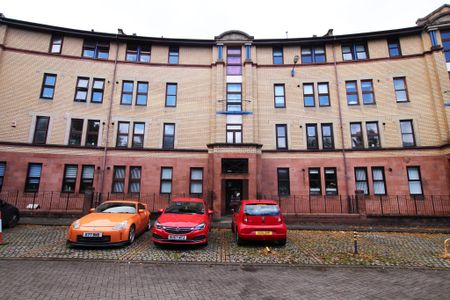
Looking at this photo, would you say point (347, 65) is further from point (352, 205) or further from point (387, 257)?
point (387, 257)

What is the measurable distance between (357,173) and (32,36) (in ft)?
88.5

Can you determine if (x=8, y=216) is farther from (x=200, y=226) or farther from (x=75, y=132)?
(x=200, y=226)

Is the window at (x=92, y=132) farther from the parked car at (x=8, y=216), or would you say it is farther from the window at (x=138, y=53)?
the parked car at (x=8, y=216)

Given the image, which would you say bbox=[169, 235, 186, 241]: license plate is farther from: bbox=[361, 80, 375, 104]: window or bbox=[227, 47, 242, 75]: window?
bbox=[361, 80, 375, 104]: window

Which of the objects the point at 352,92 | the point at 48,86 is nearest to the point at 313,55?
the point at 352,92

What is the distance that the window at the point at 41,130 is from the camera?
53.7 feet

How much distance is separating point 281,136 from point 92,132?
14599 millimetres

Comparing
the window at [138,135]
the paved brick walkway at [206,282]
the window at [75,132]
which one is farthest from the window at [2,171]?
the paved brick walkway at [206,282]

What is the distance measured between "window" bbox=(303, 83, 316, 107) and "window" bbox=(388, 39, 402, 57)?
680 cm

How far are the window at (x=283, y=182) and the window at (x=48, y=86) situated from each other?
60.3 feet

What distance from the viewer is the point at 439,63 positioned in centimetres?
1652

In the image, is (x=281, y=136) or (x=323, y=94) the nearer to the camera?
(x=281, y=136)

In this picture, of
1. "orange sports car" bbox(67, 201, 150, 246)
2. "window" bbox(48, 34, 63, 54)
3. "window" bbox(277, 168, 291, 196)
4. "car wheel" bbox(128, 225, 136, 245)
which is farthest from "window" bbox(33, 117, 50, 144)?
"window" bbox(277, 168, 291, 196)

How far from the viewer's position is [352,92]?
706 inches
